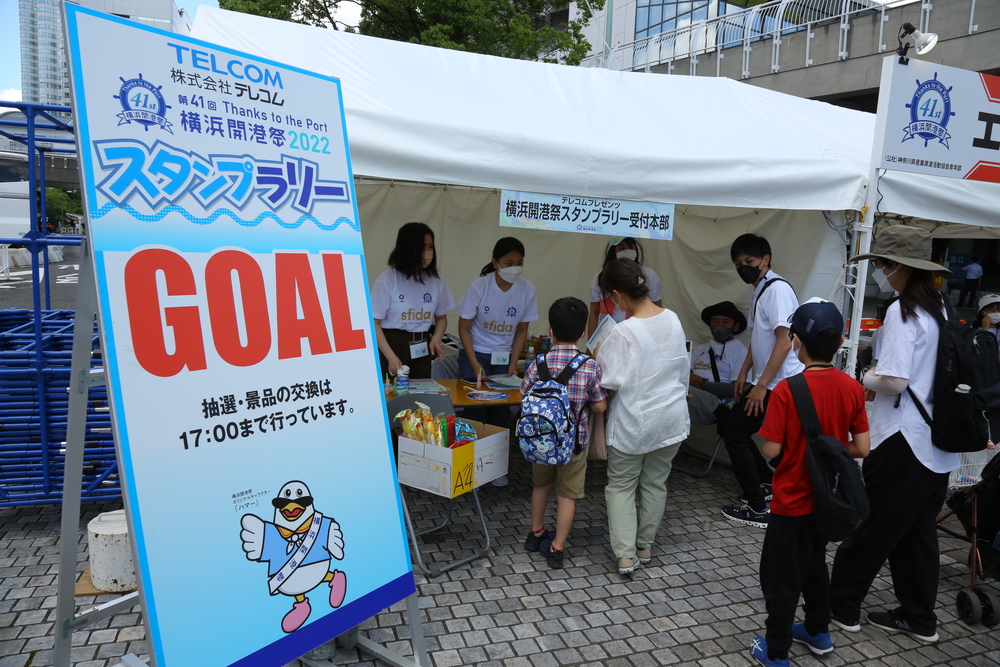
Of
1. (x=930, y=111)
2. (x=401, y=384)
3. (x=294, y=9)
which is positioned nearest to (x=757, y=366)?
(x=930, y=111)

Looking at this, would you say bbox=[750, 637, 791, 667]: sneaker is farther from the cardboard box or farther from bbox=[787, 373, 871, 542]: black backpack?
the cardboard box

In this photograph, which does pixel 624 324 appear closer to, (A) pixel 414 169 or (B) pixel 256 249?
(A) pixel 414 169

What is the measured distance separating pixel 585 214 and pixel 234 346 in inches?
91.6

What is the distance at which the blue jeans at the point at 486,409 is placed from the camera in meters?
4.42

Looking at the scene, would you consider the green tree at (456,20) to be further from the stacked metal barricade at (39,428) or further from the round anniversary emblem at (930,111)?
the stacked metal barricade at (39,428)

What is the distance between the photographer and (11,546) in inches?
130

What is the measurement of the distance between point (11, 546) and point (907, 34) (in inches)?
225

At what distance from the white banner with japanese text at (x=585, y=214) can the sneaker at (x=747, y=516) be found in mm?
1843

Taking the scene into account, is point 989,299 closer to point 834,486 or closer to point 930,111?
point 930,111

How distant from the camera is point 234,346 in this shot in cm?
184

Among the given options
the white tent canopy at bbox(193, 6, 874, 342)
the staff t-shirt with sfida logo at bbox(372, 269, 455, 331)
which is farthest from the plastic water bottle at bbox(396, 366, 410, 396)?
the white tent canopy at bbox(193, 6, 874, 342)

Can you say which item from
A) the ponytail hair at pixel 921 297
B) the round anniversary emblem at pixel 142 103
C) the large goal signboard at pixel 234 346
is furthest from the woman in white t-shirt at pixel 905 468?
the round anniversary emblem at pixel 142 103

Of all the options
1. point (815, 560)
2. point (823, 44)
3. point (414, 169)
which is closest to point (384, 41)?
point (414, 169)

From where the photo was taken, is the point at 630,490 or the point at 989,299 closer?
the point at 630,490
